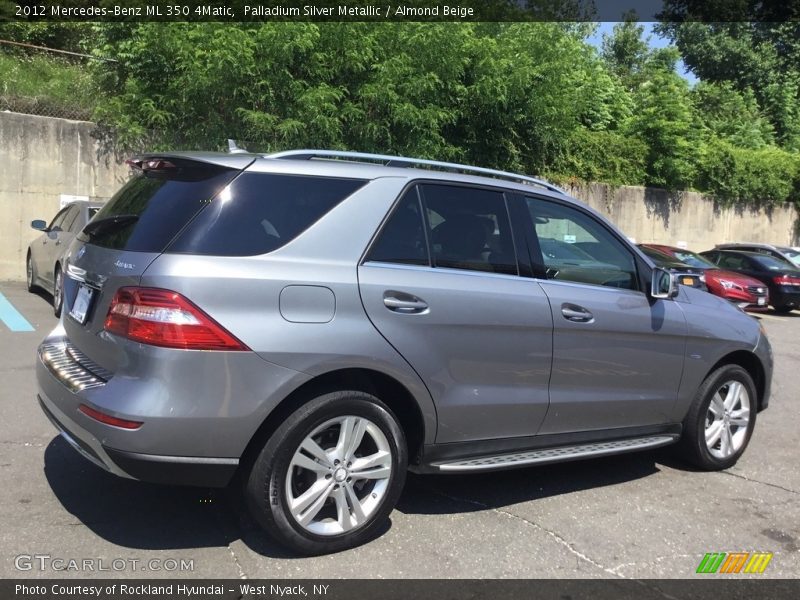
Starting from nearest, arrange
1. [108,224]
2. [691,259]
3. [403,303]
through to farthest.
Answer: [403,303] < [108,224] < [691,259]

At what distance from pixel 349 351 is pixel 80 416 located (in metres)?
1.25

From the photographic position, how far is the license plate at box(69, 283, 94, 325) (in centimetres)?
361

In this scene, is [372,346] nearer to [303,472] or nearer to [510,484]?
[303,472]

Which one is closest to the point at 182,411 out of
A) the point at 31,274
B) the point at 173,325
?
the point at 173,325

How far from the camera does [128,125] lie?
13117mm

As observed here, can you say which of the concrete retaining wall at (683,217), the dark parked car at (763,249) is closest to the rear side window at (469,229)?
the concrete retaining wall at (683,217)

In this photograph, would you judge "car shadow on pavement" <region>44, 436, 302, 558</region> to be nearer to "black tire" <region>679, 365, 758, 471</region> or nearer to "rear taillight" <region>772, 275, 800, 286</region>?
"black tire" <region>679, 365, 758, 471</region>

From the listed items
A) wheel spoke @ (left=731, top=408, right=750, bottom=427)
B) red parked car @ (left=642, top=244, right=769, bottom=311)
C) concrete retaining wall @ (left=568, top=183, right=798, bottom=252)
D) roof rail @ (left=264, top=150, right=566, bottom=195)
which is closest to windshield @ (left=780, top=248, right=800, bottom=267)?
concrete retaining wall @ (left=568, top=183, right=798, bottom=252)

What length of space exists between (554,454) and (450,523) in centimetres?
72

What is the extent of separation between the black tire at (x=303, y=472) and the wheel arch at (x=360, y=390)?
0.15ft

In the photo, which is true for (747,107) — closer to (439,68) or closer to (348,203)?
(439,68)

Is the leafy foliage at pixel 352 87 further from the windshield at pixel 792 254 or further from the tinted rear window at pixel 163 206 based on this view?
the tinted rear window at pixel 163 206

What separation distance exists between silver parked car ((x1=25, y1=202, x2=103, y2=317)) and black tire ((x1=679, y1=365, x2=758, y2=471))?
6.83 metres

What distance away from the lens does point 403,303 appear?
12.0 ft
